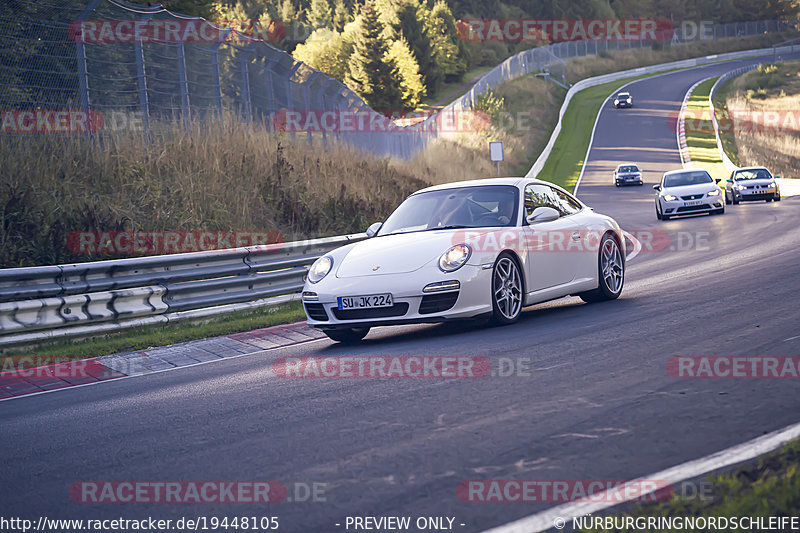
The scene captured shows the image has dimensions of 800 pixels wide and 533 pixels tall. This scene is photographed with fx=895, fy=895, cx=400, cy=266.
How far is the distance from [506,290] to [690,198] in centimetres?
1776

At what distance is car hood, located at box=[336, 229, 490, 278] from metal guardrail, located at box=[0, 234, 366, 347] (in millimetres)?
2881

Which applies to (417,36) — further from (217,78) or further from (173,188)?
(173,188)

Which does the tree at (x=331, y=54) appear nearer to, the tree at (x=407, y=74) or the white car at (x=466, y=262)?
the tree at (x=407, y=74)

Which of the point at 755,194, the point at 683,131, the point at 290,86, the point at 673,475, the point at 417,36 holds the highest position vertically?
the point at 417,36

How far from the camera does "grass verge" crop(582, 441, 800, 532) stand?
3342 millimetres

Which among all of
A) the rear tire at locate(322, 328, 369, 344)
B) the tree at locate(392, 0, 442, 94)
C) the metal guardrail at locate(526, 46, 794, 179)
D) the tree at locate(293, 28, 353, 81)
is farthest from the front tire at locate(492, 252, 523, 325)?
the tree at locate(392, 0, 442, 94)

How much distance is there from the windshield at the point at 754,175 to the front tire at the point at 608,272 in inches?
842

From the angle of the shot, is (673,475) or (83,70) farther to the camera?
(83,70)

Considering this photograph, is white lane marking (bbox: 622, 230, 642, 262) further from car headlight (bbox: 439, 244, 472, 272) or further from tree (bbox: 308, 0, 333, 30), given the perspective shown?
tree (bbox: 308, 0, 333, 30)

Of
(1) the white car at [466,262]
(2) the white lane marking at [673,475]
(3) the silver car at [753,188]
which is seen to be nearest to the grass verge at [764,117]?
(3) the silver car at [753,188]

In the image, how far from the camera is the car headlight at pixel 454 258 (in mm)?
8445

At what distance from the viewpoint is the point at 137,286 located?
35.9 ft

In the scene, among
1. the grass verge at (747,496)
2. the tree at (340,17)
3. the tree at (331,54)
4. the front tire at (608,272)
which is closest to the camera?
the grass verge at (747,496)

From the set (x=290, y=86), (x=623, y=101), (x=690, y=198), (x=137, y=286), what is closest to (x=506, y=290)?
(x=137, y=286)
